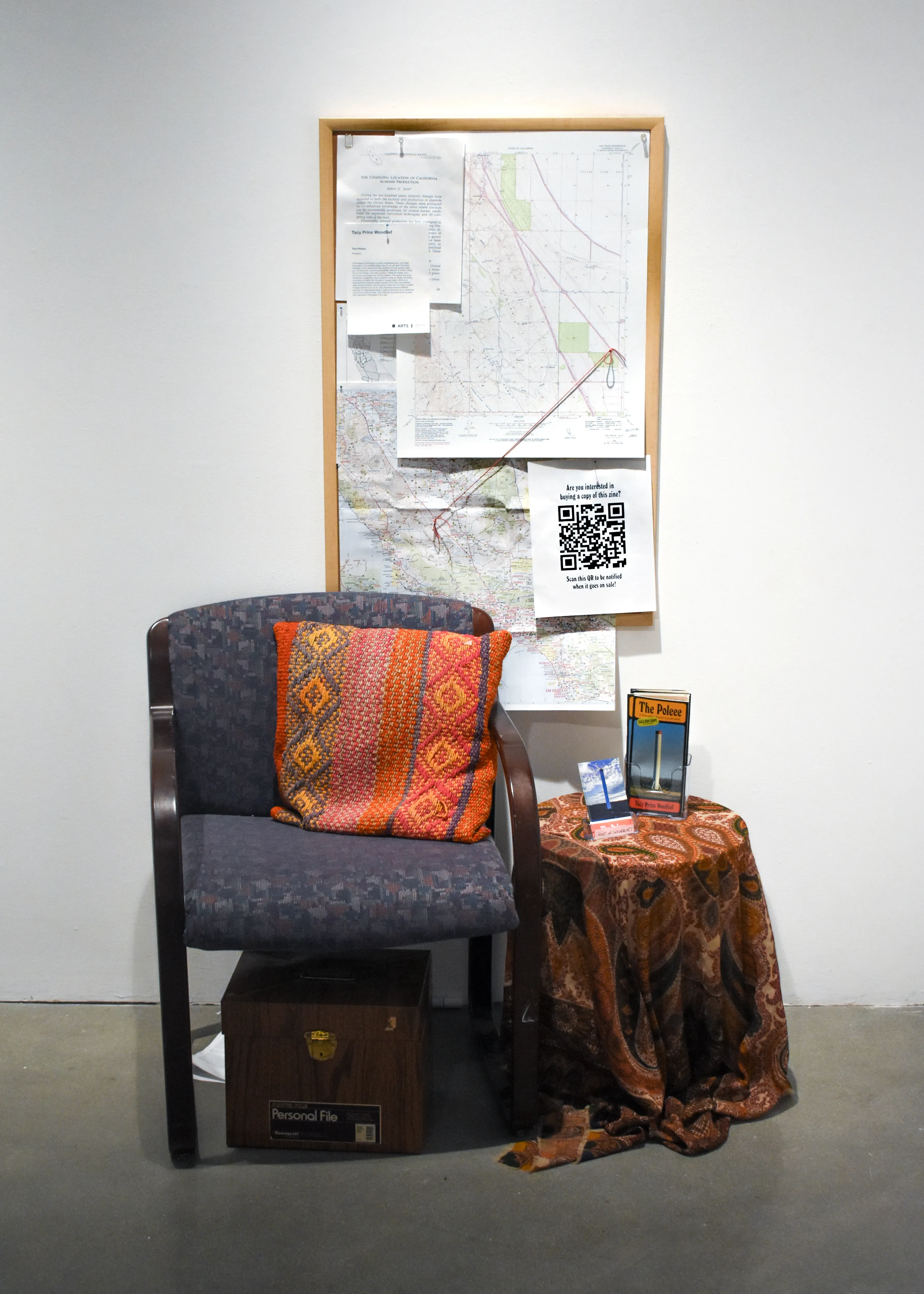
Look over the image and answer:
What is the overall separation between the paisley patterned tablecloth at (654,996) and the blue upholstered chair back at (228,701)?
2.08ft

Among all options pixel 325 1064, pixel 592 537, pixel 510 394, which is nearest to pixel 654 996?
pixel 325 1064

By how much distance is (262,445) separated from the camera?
2160 millimetres

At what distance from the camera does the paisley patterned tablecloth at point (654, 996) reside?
5.97 ft

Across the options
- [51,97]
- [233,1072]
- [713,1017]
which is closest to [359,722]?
[233,1072]

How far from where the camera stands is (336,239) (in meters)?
2.08

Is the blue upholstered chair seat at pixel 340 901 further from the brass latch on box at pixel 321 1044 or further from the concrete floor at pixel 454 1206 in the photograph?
the concrete floor at pixel 454 1206

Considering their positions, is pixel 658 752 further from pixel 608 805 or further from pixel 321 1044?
pixel 321 1044

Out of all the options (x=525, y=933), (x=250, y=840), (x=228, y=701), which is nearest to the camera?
(x=525, y=933)

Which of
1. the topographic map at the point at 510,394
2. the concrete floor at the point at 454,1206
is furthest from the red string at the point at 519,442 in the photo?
the concrete floor at the point at 454,1206

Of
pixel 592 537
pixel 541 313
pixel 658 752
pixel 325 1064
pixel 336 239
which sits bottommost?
pixel 325 1064

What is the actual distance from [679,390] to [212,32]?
4.04 feet

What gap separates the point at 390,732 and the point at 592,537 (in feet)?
2.13

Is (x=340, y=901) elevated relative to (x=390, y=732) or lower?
lower

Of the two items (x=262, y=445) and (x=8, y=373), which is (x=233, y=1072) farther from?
(x=8, y=373)
